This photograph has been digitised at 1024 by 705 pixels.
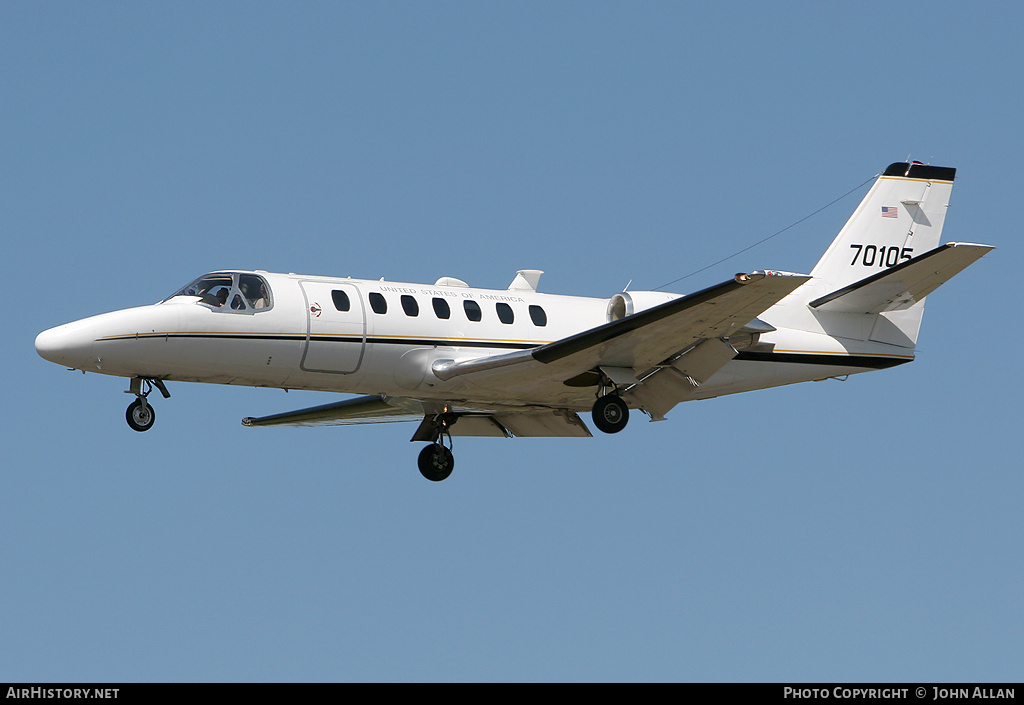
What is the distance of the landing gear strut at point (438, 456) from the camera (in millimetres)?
24688

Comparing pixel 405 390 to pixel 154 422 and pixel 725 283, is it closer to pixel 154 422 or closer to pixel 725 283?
pixel 154 422

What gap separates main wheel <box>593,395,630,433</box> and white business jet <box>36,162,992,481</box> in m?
0.02

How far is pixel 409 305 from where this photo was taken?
21969 millimetres

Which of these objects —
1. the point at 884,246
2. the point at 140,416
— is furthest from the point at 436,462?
the point at 884,246

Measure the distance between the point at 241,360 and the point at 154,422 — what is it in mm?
1579

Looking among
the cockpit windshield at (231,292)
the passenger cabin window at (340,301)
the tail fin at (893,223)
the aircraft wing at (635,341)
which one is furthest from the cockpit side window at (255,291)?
the tail fin at (893,223)

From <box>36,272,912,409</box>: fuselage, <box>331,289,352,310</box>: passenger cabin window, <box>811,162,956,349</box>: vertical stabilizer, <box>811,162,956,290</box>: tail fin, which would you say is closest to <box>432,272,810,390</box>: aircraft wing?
Answer: <box>36,272,912,409</box>: fuselage

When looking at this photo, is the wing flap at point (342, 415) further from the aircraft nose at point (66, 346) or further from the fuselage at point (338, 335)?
the aircraft nose at point (66, 346)

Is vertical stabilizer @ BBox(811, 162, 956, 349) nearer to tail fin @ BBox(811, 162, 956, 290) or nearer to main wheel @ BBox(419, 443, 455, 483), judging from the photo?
tail fin @ BBox(811, 162, 956, 290)

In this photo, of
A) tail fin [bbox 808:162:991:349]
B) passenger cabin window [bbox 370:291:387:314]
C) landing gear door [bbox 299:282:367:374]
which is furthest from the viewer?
tail fin [bbox 808:162:991:349]

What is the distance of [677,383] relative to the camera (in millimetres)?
22844

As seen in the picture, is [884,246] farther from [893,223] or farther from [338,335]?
[338,335]

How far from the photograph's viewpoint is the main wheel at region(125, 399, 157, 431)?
20250 millimetres
